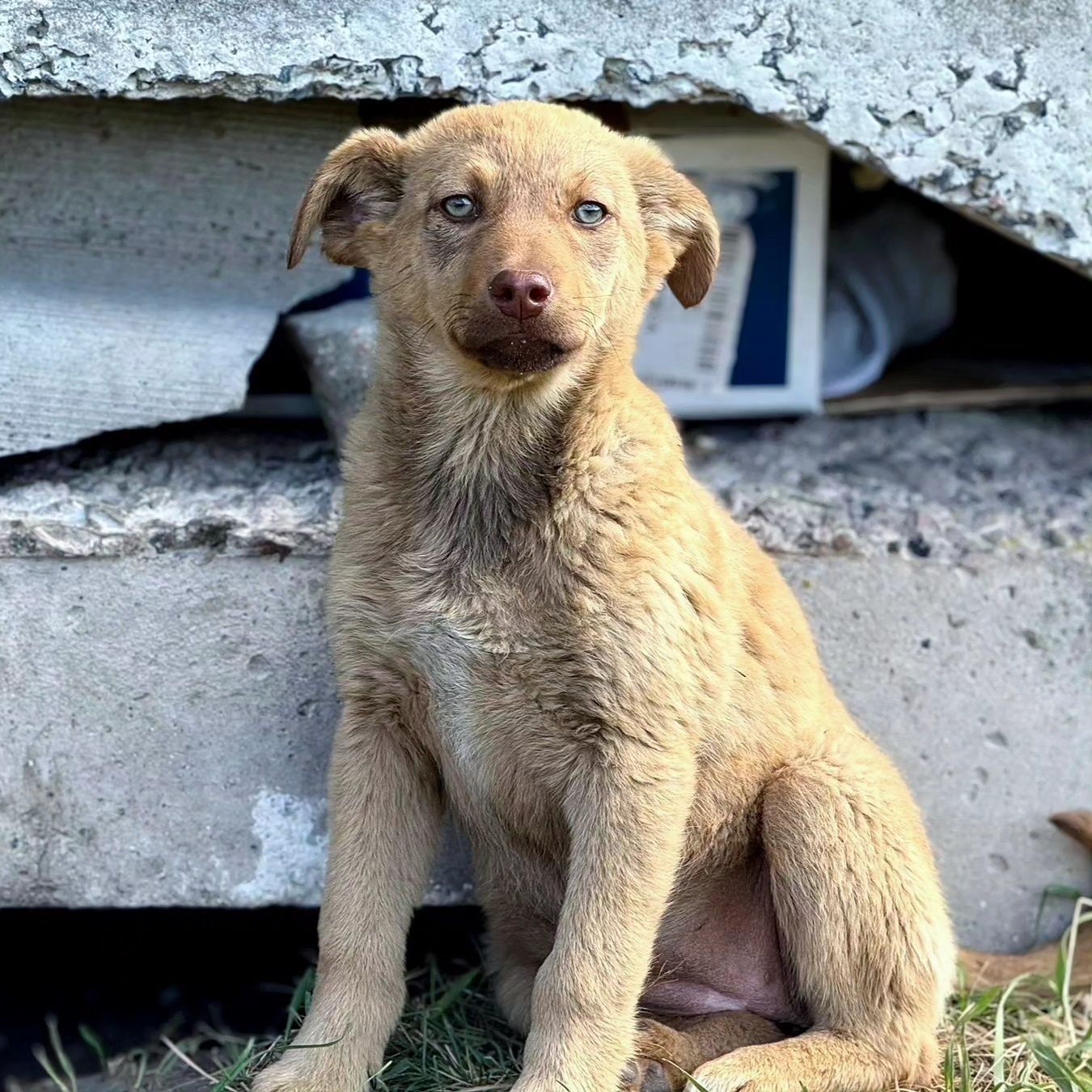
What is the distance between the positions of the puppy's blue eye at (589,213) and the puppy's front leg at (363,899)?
0.97 meters

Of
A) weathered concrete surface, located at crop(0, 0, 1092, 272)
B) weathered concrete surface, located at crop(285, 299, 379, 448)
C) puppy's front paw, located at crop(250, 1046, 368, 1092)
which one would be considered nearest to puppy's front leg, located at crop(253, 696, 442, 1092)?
puppy's front paw, located at crop(250, 1046, 368, 1092)

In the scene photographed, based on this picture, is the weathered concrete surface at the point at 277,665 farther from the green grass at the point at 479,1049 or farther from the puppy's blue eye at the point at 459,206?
the puppy's blue eye at the point at 459,206

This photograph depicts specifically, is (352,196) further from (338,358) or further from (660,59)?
(660,59)

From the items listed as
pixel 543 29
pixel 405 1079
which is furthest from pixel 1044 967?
pixel 543 29

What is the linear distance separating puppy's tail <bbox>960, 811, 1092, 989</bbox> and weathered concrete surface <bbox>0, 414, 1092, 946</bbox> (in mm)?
78

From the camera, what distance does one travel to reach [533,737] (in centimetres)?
269

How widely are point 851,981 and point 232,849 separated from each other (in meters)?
1.40

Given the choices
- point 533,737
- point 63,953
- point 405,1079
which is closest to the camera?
point 533,737

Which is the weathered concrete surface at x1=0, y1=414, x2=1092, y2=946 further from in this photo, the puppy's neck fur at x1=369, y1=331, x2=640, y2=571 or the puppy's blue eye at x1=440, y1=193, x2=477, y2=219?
the puppy's blue eye at x1=440, y1=193, x2=477, y2=219

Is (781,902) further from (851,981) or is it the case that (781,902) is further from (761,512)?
(761,512)

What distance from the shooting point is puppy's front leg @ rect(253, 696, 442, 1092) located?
110 inches

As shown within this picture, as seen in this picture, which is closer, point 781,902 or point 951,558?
point 781,902

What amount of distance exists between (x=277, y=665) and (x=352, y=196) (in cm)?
106

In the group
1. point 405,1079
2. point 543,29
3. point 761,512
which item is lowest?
point 405,1079
